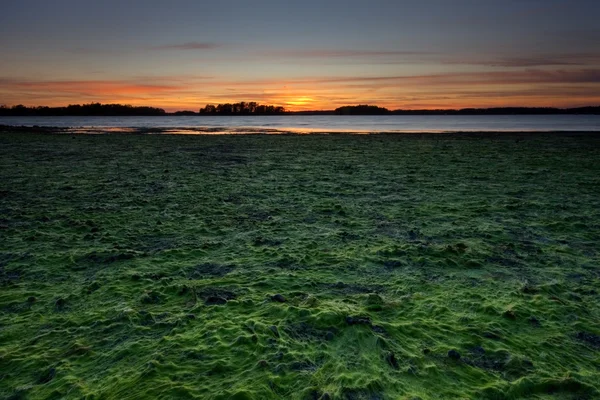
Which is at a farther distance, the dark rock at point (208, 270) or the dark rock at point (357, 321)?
the dark rock at point (208, 270)

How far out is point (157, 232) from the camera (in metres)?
6.85

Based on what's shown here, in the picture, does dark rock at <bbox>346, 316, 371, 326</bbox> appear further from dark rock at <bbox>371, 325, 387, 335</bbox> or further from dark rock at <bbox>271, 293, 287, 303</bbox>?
dark rock at <bbox>271, 293, 287, 303</bbox>

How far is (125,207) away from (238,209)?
2.65 meters

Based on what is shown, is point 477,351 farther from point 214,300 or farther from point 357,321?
point 214,300

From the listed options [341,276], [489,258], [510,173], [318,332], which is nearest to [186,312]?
[318,332]

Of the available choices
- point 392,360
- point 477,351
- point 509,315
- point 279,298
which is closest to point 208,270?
point 279,298

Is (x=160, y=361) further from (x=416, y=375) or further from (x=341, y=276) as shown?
(x=341, y=276)

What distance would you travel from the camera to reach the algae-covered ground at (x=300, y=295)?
2.97 m

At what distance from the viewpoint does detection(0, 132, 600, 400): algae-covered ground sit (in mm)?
2971

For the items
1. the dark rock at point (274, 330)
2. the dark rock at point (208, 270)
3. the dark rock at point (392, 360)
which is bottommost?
the dark rock at point (392, 360)

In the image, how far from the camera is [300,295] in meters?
4.41

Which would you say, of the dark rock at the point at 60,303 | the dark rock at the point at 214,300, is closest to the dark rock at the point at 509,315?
the dark rock at the point at 214,300

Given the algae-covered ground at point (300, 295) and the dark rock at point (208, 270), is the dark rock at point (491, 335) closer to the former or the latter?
the algae-covered ground at point (300, 295)

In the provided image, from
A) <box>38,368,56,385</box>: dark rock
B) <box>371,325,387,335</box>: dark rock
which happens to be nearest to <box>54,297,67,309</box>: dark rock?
<box>38,368,56,385</box>: dark rock
